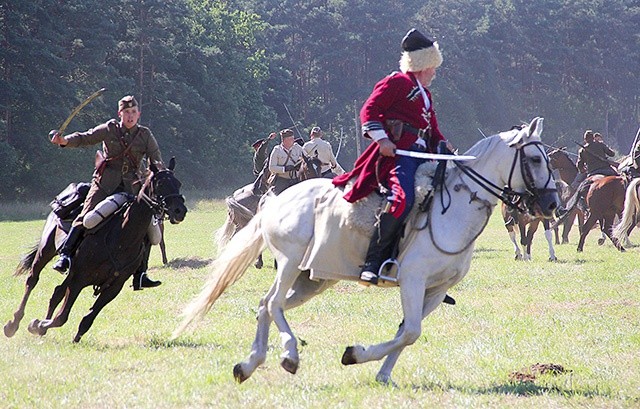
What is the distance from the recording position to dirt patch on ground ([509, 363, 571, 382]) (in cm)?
830

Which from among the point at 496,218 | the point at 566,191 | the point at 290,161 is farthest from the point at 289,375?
the point at 496,218

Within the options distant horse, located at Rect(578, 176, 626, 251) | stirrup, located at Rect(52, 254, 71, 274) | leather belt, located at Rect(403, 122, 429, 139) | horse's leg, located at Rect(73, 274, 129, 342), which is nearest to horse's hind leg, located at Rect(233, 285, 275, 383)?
leather belt, located at Rect(403, 122, 429, 139)

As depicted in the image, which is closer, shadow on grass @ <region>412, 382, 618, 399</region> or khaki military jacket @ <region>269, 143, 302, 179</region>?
shadow on grass @ <region>412, 382, 618, 399</region>

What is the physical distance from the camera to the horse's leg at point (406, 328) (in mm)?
7809

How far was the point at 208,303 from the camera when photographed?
29.7 feet

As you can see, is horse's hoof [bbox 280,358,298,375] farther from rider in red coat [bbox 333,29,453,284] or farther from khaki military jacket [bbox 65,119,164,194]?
khaki military jacket [bbox 65,119,164,194]

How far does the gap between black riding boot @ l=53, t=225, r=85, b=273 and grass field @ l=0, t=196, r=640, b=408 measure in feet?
2.49

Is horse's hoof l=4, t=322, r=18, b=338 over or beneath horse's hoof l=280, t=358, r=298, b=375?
beneath

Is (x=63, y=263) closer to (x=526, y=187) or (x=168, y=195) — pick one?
(x=168, y=195)

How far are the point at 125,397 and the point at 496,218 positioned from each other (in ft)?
126

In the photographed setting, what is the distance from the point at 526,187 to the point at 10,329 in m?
5.65

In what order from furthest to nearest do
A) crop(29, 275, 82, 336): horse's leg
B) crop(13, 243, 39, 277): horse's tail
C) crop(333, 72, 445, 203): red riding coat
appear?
crop(13, 243, 39, 277): horse's tail < crop(29, 275, 82, 336): horse's leg < crop(333, 72, 445, 203): red riding coat

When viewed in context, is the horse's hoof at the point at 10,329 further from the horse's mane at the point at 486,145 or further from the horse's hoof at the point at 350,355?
the horse's mane at the point at 486,145

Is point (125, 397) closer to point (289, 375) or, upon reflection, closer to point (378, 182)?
point (289, 375)
